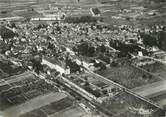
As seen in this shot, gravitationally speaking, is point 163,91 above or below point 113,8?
below

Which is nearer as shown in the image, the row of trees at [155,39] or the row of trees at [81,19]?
the row of trees at [155,39]

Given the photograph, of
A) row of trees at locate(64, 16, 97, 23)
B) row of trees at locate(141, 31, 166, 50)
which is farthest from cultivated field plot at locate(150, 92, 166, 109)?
row of trees at locate(64, 16, 97, 23)

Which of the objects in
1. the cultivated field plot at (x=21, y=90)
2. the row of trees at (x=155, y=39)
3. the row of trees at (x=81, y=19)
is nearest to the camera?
the cultivated field plot at (x=21, y=90)

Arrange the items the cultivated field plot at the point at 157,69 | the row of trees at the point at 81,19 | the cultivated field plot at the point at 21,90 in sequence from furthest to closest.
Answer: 1. the row of trees at the point at 81,19
2. the cultivated field plot at the point at 157,69
3. the cultivated field plot at the point at 21,90

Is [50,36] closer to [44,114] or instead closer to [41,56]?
[41,56]

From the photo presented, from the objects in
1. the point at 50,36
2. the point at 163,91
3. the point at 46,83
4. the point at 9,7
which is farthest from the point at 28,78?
the point at 9,7

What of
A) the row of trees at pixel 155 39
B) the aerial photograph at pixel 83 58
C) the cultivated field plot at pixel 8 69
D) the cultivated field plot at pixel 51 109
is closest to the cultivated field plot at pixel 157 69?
the aerial photograph at pixel 83 58

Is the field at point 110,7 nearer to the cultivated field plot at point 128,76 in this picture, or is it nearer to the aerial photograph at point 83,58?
the aerial photograph at point 83,58

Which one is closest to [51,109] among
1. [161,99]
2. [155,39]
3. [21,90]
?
[21,90]
